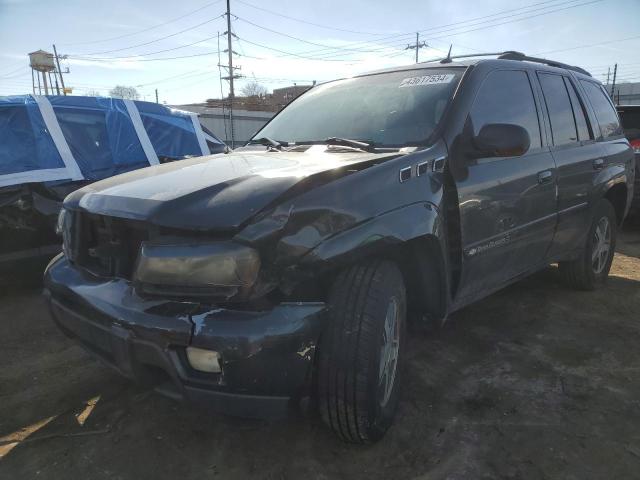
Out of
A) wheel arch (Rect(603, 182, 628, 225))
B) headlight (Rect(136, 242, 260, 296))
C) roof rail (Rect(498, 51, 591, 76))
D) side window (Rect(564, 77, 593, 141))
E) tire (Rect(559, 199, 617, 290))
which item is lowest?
tire (Rect(559, 199, 617, 290))

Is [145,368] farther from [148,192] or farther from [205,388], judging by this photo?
[148,192]

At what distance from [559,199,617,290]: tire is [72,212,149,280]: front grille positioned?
370cm

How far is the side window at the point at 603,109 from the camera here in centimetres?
427

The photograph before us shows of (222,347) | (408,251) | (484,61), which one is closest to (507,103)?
(484,61)

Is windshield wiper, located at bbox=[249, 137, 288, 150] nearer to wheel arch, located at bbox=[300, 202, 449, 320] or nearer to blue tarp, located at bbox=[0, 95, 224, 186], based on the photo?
wheel arch, located at bbox=[300, 202, 449, 320]

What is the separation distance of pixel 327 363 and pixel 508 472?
944 millimetres

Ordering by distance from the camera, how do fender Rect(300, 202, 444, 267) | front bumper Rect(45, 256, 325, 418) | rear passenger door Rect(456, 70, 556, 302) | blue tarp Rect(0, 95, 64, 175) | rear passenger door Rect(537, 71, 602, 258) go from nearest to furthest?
front bumper Rect(45, 256, 325, 418)
fender Rect(300, 202, 444, 267)
rear passenger door Rect(456, 70, 556, 302)
rear passenger door Rect(537, 71, 602, 258)
blue tarp Rect(0, 95, 64, 175)

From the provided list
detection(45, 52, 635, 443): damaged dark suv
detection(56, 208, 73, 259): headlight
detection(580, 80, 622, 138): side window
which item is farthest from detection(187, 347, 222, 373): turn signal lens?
detection(580, 80, 622, 138): side window

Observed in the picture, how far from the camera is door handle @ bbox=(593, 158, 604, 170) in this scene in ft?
13.1

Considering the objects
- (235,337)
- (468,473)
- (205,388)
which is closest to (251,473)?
(205,388)

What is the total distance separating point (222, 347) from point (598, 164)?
3.57 m

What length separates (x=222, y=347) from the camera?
1.79 metres

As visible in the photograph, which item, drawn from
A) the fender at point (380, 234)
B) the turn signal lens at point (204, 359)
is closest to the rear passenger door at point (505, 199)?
the fender at point (380, 234)

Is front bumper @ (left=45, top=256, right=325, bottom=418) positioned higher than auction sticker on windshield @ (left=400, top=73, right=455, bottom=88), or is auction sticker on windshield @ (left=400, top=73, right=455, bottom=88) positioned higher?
auction sticker on windshield @ (left=400, top=73, right=455, bottom=88)
